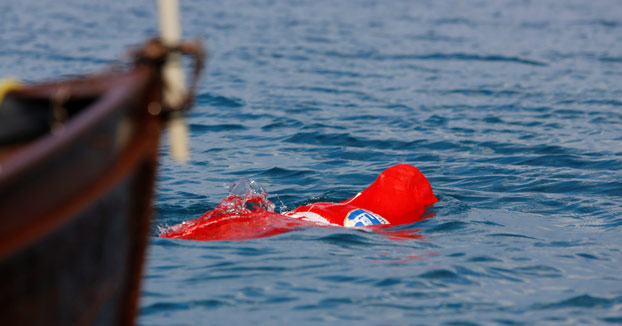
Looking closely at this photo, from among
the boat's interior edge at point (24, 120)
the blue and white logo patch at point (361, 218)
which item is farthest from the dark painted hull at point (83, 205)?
the blue and white logo patch at point (361, 218)

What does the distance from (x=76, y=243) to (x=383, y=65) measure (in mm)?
14967

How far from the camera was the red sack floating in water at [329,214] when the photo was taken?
6246 millimetres

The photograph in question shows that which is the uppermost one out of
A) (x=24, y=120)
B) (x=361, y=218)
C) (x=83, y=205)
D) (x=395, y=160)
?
(x=24, y=120)

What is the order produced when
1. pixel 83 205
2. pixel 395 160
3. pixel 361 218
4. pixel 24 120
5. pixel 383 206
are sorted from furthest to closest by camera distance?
pixel 395 160, pixel 383 206, pixel 361 218, pixel 24 120, pixel 83 205

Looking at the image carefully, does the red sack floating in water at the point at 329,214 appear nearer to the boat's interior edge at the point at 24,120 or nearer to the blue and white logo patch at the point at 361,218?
the blue and white logo patch at the point at 361,218

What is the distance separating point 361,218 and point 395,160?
3.48 m

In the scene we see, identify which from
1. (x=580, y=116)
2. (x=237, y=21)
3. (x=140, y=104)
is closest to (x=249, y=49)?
(x=237, y=21)

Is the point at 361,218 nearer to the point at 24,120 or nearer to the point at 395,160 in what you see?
the point at 395,160

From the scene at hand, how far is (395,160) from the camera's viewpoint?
9914 millimetres

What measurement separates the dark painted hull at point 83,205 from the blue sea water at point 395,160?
1.55 m

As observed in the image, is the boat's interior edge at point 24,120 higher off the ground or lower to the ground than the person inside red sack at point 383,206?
higher

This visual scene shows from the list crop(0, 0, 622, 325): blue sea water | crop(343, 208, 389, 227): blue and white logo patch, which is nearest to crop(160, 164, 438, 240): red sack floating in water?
crop(343, 208, 389, 227): blue and white logo patch

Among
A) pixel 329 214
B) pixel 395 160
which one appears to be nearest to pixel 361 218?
pixel 329 214

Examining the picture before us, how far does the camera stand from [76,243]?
2.80 metres
